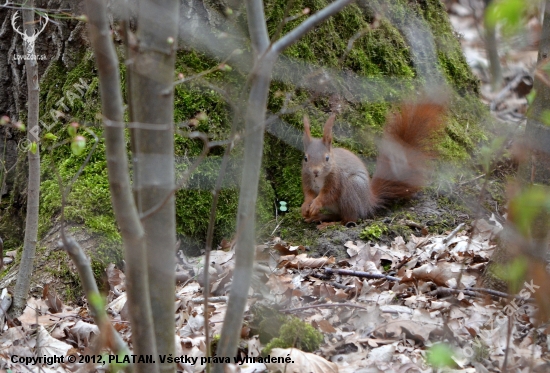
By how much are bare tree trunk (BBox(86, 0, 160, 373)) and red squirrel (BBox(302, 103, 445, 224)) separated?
262cm

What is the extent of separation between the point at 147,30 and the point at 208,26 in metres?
2.44

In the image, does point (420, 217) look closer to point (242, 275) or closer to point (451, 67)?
point (451, 67)

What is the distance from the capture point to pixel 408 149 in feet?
12.8

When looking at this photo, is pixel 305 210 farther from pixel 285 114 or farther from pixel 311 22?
pixel 311 22

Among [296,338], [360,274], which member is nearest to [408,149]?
[360,274]

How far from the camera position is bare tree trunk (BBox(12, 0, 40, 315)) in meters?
2.38

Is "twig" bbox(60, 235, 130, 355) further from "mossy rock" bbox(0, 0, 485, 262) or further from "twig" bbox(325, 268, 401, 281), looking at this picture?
"mossy rock" bbox(0, 0, 485, 262)

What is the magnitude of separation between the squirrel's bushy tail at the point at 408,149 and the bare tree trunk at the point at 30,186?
7.62ft

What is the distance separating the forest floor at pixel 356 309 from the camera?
1956 mm

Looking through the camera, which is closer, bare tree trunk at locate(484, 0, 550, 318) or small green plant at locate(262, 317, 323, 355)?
bare tree trunk at locate(484, 0, 550, 318)

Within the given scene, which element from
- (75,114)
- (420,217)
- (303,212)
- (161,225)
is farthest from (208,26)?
(161,225)

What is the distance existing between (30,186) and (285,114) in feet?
6.60

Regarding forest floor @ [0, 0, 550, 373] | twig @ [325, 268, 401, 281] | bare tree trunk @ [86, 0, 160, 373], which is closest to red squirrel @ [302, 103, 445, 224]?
forest floor @ [0, 0, 550, 373]

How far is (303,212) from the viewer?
12.8ft
